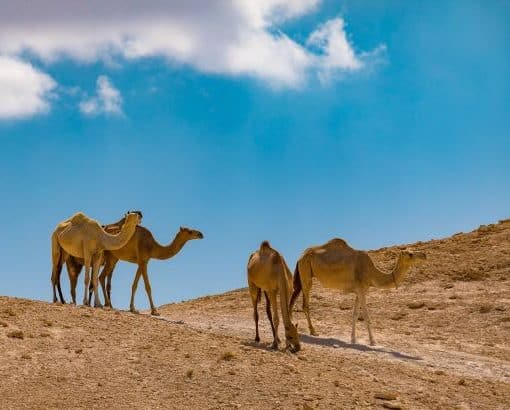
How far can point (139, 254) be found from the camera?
26.4 m

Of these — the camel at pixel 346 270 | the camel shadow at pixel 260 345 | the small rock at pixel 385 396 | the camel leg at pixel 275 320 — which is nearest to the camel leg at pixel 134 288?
the camel at pixel 346 270

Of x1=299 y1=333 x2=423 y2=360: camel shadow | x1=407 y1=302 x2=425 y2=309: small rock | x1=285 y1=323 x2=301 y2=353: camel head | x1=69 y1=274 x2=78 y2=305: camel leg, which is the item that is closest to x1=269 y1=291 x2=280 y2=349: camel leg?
x1=285 y1=323 x2=301 y2=353: camel head

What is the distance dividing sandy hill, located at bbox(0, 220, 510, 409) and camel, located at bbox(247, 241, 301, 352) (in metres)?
0.59

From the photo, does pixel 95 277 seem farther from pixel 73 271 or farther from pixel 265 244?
pixel 265 244

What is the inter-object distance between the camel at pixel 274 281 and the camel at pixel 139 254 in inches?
202

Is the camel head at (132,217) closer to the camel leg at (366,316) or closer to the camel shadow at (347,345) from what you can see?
the camel shadow at (347,345)

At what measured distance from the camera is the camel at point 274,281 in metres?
21.0

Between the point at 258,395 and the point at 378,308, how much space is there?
603 inches

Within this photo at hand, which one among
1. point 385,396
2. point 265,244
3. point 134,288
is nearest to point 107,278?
point 134,288

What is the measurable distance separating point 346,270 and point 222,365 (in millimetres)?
7635

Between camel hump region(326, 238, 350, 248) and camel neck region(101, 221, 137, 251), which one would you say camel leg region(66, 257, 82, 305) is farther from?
camel hump region(326, 238, 350, 248)

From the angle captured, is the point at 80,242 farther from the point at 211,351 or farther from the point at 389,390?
the point at 389,390

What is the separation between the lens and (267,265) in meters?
21.7

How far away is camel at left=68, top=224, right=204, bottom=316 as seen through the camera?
26281mm
